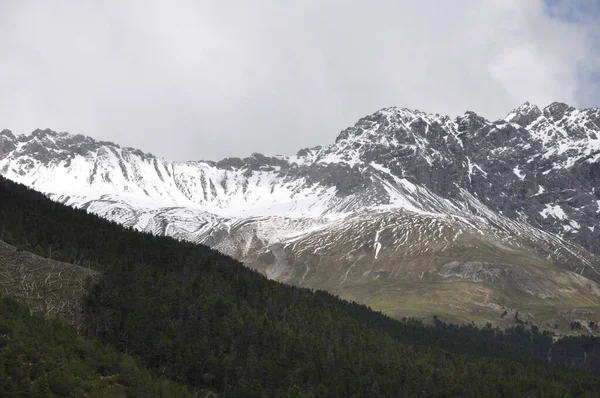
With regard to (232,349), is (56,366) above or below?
below

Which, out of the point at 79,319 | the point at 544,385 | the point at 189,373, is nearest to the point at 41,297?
the point at 79,319

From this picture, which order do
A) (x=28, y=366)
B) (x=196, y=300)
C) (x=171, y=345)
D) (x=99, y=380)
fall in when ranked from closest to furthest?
1. (x=28, y=366)
2. (x=99, y=380)
3. (x=171, y=345)
4. (x=196, y=300)

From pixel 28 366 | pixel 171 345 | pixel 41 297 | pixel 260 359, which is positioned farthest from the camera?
pixel 260 359

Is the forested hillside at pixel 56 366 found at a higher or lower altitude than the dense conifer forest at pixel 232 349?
lower

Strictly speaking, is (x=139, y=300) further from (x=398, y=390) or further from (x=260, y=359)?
(x=398, y=390)

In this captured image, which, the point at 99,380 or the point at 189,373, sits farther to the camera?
the point at 189,373

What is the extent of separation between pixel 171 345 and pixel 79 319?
19.8m

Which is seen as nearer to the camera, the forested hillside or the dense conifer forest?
the forested hillside

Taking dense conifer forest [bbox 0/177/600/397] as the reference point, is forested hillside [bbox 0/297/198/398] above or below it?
below

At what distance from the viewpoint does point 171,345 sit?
155000mm

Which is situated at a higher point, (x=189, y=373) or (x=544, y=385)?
(x=544, y=385)

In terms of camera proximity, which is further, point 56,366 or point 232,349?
point 232,349

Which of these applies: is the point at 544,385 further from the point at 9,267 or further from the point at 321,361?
the point at 9,267

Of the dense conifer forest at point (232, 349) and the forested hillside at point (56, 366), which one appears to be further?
the dense conifer forest at point (232, 349)
